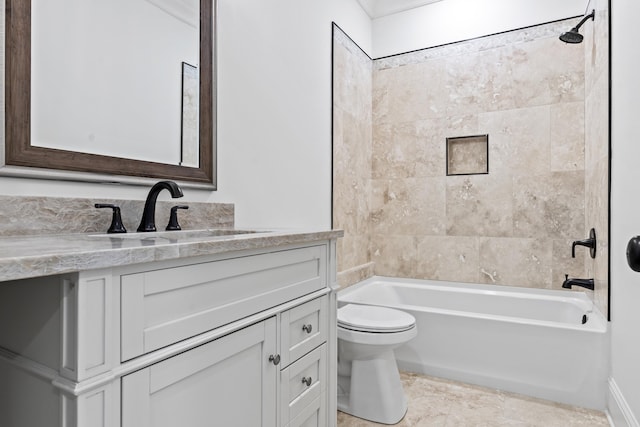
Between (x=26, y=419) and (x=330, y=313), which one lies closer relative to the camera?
(x=26, y=419)

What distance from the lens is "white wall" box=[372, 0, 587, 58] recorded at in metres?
2.71

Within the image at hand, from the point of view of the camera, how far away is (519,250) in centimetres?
277

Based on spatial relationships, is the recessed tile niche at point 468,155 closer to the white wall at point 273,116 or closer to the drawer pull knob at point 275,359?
the white wall at point 273,116

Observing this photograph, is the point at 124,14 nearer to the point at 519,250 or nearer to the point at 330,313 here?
the point at 330,313

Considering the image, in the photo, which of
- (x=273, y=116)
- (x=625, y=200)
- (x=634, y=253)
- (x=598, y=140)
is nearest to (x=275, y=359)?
(x=634, y=253)

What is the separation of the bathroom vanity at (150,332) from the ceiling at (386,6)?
272 cm

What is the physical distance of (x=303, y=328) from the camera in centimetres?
129

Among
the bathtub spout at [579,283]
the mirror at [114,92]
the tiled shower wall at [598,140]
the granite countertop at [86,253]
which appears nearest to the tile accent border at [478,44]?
the tiled shower wall at [598,140]

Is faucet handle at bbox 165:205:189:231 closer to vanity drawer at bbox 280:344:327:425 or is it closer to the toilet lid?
vanity drawer at bbox 280:344:327:425

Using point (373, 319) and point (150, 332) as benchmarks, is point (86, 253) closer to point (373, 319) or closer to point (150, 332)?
point (150, 332)

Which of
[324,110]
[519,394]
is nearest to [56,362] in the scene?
[324,110]

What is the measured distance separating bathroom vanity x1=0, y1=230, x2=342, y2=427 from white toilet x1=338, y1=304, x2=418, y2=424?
2.30 ft

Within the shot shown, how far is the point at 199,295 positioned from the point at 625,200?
71.7 inches

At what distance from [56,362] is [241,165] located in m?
1.26
